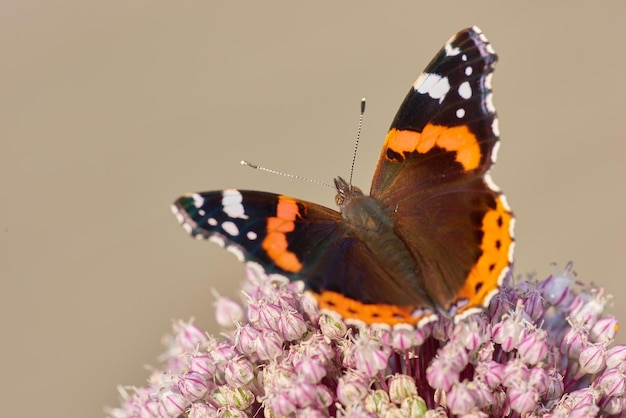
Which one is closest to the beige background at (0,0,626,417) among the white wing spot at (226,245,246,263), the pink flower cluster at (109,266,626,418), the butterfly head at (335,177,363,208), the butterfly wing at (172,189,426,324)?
the pink flower cluster at (109,266,626,418)

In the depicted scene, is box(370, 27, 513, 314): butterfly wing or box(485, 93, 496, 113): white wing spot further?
box(485, 93, 496, 113): white wing spot

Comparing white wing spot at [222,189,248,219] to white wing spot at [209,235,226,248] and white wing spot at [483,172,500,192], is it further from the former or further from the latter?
white wing spot at [483,172,500,192]

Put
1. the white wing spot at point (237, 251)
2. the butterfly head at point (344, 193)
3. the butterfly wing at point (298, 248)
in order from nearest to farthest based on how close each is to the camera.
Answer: the butterfly wing at point (298, 248) < the white wing spot at point (237, 251) < the butterfly head at point (344, 193)

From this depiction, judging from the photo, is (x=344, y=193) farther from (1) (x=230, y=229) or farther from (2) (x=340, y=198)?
(1) (x=230, y=229)

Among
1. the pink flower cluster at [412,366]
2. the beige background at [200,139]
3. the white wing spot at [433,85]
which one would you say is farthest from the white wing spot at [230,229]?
the beige background at [200,139]

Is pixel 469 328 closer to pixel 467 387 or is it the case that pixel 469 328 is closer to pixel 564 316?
pixel 467 387

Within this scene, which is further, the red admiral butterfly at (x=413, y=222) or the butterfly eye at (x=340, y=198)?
the butterfly eye at (x=340, y=198)

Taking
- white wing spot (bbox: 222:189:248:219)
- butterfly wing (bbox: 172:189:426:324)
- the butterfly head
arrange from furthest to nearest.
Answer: the butterfly head, white wing spot (bbox: 222:189:248:219), butterfly wing (bbox: 172:189:426:324)

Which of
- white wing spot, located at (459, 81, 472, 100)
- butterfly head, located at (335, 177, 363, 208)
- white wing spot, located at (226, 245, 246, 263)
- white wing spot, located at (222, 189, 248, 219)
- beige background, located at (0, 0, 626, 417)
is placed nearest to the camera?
white wing spot, located at (226, 245, 246, 263)

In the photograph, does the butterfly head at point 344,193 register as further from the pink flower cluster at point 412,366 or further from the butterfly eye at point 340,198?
the pink flower cluster at point 412,366
